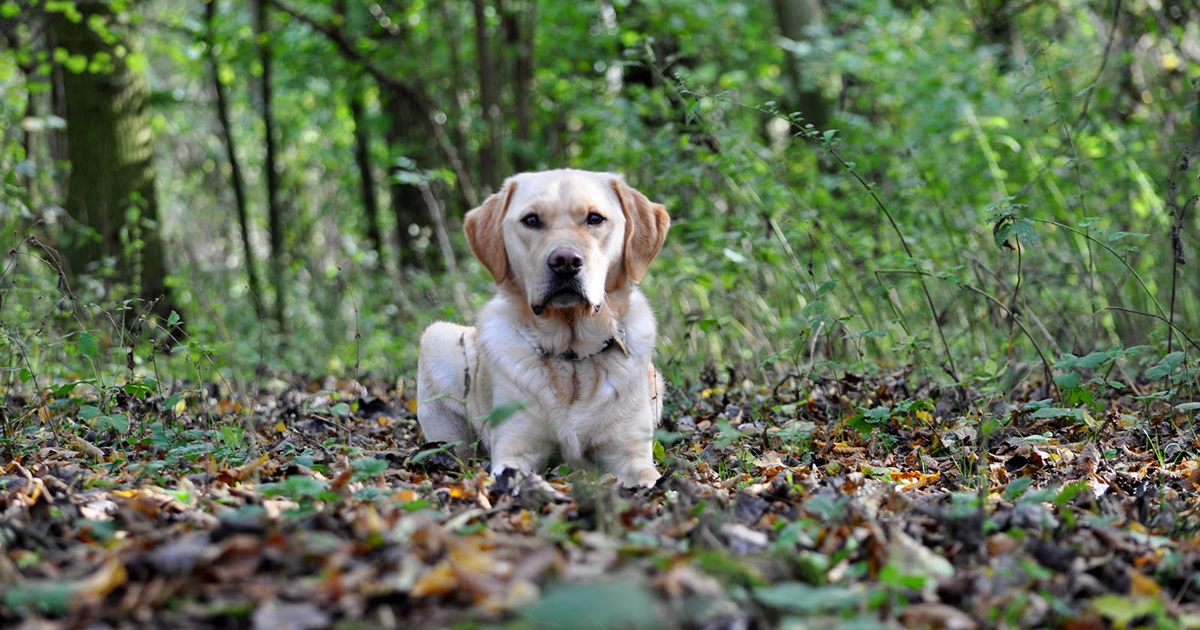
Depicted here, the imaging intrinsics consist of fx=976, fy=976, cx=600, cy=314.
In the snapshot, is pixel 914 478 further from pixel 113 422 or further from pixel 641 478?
pixel 113 422

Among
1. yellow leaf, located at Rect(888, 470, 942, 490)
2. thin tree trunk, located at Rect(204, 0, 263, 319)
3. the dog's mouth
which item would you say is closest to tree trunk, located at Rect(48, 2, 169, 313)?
thin tree trunk, located at Rect(204, 0, 263, 319)

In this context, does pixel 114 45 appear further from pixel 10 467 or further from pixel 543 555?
pixel 543 555

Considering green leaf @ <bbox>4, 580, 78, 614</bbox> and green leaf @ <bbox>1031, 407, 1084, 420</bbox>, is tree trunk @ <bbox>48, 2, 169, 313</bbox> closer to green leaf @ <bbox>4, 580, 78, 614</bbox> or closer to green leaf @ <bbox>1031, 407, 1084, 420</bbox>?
green leaf @ <bbox>4, 580, 78, 614</bbox>

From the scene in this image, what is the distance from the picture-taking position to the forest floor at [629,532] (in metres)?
2.00

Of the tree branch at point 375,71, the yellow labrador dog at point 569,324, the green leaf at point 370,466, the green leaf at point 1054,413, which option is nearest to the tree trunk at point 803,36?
the tree branch at point 375,71

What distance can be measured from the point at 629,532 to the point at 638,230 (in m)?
2.00

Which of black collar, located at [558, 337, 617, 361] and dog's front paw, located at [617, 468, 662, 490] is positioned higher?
black collar, located at [558, 337, 617, 361]

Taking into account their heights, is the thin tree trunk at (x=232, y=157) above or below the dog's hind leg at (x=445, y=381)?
above

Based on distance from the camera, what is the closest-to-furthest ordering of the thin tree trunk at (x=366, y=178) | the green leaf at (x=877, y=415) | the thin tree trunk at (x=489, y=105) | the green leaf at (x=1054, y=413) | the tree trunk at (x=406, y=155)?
the green leaf at (x=1054, y=413) < the green leaf at (x=877, y=415) < the thin tree trunk at (x=489, y=105) < the tree trunk at (x=406, y=155) < the thin tree trunk at (x=366, y=178)

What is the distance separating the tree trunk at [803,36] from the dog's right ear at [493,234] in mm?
7332

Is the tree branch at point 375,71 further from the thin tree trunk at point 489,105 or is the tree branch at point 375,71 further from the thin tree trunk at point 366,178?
the thin tree trunk at point 366,178

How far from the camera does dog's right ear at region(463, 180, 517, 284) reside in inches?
168

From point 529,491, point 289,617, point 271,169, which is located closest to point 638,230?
point 529,491

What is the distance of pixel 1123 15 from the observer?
884 centimetres
